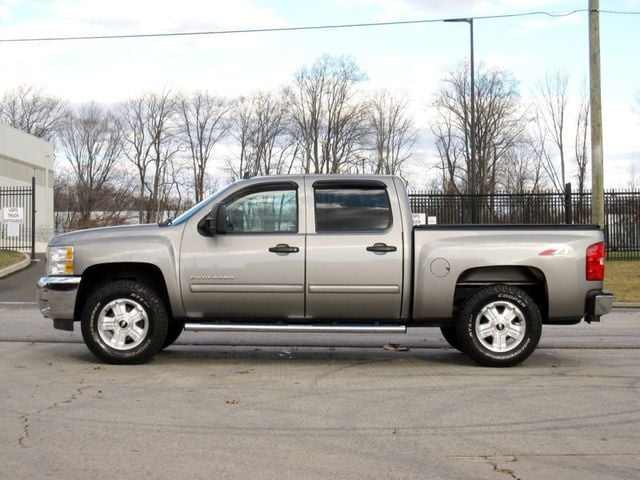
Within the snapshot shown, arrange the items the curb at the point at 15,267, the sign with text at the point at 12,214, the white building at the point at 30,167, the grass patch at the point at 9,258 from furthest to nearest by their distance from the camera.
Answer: the white building at the point at 30,167, the sign with text at the point at 12,214, the grass patch at the point at 9,258, the curb at the point at 15,267

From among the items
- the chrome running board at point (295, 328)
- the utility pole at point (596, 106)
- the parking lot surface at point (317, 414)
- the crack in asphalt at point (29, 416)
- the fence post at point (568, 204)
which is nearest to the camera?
the parking lot surface at point (317, 414)

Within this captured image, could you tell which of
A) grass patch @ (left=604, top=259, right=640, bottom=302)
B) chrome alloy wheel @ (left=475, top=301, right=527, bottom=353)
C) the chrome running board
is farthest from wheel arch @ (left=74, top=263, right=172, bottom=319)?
grass patch @ (left=604, top=259, right=640, bottom=302)

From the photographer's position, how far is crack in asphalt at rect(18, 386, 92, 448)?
4.98m

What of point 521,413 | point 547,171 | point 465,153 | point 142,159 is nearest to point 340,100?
A: point 465,153

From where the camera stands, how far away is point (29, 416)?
5.62 m

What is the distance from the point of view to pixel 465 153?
56.2 meters

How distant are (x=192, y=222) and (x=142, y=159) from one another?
71812 millimetres

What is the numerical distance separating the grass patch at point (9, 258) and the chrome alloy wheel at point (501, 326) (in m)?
17.4

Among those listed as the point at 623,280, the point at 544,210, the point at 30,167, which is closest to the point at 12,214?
the point at 544,210

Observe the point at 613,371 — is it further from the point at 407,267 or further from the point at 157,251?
the point at 157,251

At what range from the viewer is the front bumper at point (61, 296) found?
299 inches

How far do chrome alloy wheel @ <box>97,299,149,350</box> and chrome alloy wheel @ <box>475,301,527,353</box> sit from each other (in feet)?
11.2

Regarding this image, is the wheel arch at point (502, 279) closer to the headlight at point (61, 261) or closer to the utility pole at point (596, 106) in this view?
the headlight at point (61, 261)

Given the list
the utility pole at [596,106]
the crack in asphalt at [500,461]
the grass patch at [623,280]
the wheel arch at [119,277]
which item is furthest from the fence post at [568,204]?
the crack in asphalt at [500,461]
